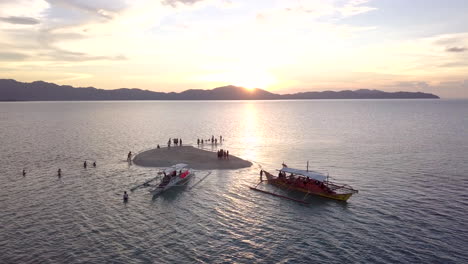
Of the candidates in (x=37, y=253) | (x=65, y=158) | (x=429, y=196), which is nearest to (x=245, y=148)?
(x=65, y=158)

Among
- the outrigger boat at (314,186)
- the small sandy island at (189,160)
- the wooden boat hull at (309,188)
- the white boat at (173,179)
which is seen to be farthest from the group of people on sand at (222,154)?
the outrigger boat at (314,186)

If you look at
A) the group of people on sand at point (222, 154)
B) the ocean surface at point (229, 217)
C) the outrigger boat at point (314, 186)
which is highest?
the group of people on sand at point (222, 154)

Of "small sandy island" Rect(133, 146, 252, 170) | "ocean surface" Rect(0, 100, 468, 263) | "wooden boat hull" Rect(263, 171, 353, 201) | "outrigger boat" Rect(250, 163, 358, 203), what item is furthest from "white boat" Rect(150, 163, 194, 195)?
"wooden boat hull" Rect(263, 171, 353, 201)

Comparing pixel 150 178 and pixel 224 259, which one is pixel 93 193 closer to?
pixel 150 178

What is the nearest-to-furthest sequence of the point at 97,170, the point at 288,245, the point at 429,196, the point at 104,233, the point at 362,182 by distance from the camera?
the point at 288,245 → the point at 104,233 → the point at 429,196 → the point at 362,182 → the point at 97,170

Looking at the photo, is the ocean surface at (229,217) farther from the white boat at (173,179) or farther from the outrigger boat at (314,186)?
the outrigger boat at (314,186)

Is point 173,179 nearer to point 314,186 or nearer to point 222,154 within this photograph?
point 222,154
